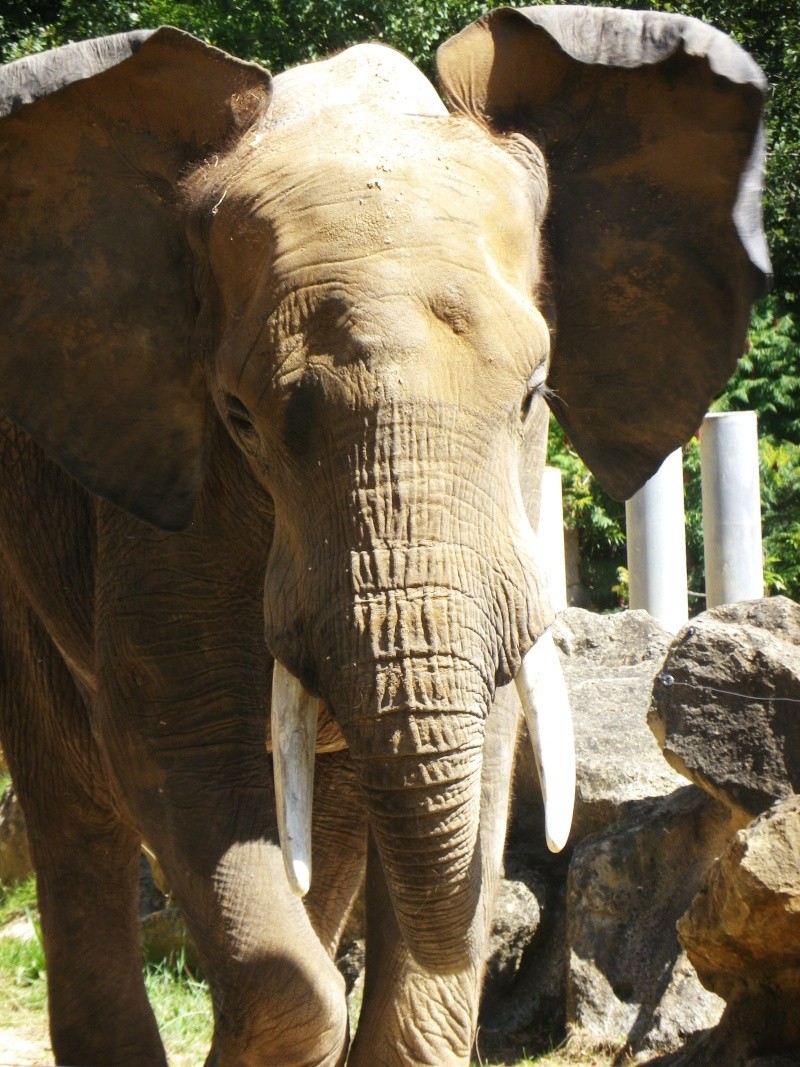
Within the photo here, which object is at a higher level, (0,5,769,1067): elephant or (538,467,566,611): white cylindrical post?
(538,467,566,611): white cylindrical post

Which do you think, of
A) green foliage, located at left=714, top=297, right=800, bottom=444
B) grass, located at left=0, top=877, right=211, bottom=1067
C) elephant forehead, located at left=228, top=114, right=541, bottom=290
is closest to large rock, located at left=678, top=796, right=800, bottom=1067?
elephant forehead, located at left=228, top=114, right=541, bottom=290

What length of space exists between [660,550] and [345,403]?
618cm

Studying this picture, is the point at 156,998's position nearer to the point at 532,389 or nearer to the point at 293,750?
the point at 293,750

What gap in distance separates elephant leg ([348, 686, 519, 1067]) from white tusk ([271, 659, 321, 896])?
541 mm

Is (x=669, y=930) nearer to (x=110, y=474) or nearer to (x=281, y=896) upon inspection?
(x=281, y=896)

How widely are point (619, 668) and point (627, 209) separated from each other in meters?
2.77

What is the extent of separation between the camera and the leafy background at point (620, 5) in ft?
31.9

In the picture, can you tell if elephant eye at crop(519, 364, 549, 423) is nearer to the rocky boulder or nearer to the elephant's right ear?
the elephant's right ear

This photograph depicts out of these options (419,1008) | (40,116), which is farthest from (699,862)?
(40,116)

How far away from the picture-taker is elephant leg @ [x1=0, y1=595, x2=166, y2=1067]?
14.5 feet

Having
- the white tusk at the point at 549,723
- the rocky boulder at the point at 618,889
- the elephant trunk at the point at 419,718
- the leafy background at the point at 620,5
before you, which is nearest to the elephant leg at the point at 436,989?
the white tusk at the point at 549,723

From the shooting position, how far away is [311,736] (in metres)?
2.96

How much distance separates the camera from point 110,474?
3393 millimetres

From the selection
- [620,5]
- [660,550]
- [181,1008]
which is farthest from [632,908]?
[620,5]
